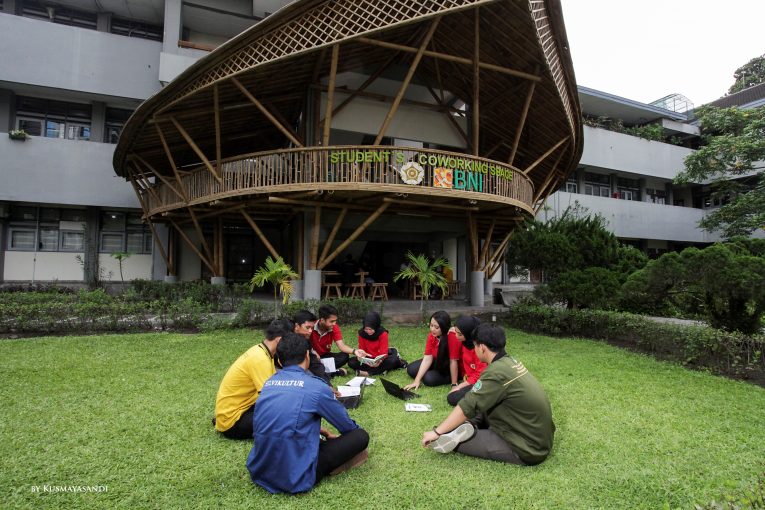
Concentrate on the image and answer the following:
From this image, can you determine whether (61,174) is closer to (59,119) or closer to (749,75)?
(59,119)

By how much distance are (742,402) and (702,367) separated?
154 centimetres

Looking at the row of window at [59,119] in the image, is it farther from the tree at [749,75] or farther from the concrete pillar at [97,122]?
the tree at [749,75]

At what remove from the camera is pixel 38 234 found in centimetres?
1540

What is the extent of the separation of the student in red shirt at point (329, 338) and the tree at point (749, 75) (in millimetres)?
36282

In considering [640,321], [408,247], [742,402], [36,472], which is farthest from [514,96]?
[36,472]

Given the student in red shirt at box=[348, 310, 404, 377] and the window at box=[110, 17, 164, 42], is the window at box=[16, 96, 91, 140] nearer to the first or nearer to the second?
the window at box=[110, 17, 164, 42]

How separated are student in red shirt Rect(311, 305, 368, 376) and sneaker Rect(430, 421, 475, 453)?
2.62 m

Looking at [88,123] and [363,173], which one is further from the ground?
[88,123]

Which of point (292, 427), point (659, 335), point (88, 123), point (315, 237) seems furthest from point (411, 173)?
point (88, 123)

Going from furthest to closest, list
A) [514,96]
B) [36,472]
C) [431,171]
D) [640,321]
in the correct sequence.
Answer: [514,96]
[431,171]
[640,321]
[36,472]

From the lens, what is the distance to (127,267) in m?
16.2

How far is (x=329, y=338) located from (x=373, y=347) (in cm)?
68

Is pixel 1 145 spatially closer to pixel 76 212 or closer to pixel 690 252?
pixel 76 212

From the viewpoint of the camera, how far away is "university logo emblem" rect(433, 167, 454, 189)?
33.0 feet
